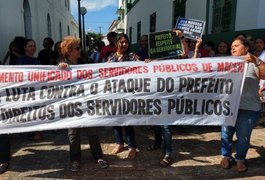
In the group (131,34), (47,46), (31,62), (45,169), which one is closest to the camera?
(45,169)

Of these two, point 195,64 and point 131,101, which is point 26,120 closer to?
point 131,101

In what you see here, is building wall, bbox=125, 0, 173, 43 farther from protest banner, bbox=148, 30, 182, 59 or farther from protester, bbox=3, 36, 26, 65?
protest banner, bbox=148, 30, 182, 59

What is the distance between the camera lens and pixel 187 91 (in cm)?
434

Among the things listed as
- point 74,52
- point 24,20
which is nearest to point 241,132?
point 74,52

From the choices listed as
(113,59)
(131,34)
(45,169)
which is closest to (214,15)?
(113,59)

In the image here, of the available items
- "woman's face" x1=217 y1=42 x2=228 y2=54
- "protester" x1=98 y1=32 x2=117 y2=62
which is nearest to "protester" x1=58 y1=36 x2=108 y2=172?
"protester" x1=98 y1=32 x2=117 y2=62

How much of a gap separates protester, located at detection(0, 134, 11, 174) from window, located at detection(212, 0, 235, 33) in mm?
6148

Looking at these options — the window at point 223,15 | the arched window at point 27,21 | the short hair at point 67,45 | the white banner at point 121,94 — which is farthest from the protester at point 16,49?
the window at point 223,15

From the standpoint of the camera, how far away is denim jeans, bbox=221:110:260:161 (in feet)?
14.2

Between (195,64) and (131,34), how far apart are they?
886 inches

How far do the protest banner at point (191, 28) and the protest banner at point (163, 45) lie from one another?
256 mm

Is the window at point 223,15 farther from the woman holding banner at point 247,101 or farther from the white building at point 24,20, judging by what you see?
the white building at point 24,20

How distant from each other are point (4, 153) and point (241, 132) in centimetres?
313

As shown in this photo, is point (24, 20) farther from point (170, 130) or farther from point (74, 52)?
point (170, 130)
